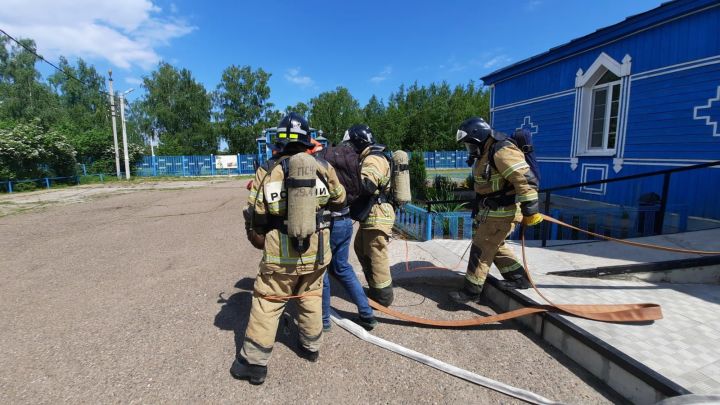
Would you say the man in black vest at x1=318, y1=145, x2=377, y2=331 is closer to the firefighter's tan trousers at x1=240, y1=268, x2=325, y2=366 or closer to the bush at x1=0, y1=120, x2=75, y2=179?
the firefighter's tan trousers at x1=240, y1=268, x2=325, y2=366

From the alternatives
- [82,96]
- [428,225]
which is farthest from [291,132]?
[82,96]

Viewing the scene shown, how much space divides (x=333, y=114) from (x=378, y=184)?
43.5 metres

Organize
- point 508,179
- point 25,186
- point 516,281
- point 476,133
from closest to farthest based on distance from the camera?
point 508,179, point 476,133, point 516,281, point 25,186

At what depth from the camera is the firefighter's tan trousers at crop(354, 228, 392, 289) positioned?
353cm

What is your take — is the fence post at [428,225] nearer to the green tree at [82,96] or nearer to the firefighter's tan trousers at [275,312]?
the firefighter's tan trousers at [275,312]

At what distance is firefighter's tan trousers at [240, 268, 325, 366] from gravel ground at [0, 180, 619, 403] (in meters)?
0.22

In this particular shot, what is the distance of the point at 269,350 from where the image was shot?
2.49 m

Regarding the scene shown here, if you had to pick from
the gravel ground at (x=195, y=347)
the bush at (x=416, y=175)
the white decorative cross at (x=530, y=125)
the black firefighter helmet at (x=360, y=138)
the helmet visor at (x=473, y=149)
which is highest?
the white decorative cross at (x=530, y=125)

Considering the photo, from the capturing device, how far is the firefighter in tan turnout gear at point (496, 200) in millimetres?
3076

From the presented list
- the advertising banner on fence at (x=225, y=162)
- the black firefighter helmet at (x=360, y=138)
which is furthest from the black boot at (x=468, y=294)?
the advertising banner on fence at (x=225, y=162)

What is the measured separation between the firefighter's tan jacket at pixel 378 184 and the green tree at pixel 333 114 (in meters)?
39.3

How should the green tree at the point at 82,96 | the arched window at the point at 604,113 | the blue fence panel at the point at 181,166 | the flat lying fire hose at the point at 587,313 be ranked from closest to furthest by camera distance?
→ the flat lying fire hose at the point at 587,313
the arched window at the point at 604,113
the blue fence panel at the point at 181,166
the green tree at the point at 82,96

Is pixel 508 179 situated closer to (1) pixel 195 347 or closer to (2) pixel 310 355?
(2) pixel 310 355

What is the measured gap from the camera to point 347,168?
3.13 m
